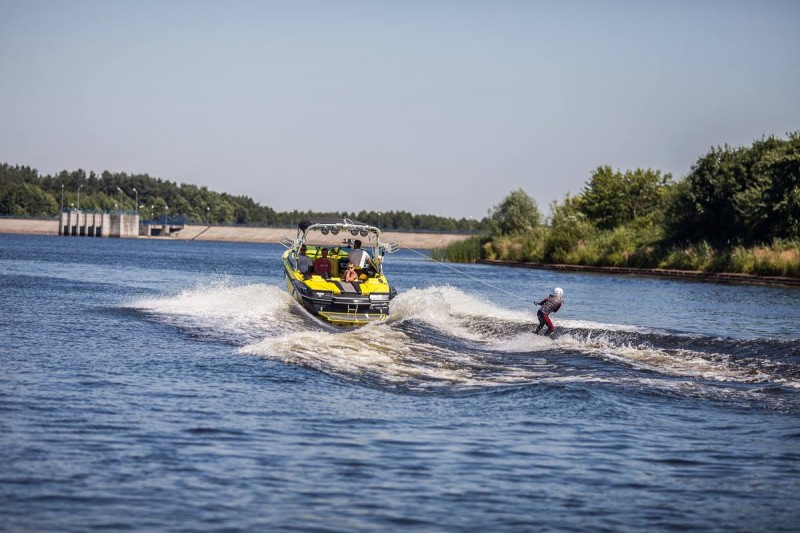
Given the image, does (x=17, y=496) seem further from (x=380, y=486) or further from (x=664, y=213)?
(x=664, y=213)

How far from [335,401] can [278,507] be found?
5.04 meters

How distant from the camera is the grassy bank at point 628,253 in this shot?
55219 mm

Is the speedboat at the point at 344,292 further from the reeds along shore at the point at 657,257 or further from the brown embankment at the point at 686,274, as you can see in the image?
the reeds along shore at the point at 657,257

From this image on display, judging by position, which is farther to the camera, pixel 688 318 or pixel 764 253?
pixel 764 253

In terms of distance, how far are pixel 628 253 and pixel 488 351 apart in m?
51.6

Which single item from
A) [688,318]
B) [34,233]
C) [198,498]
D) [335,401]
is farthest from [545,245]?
[34,233]

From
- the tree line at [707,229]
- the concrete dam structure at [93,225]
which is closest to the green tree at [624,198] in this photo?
the tree line at [707,229]

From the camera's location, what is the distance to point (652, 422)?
1312 centimetres

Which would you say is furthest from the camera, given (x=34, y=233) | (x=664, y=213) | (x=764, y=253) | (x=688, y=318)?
(x=34, y=233)

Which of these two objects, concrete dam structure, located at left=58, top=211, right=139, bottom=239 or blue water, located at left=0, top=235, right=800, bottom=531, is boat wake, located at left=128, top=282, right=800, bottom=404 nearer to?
blue water, located at left=0, top=235, right=800, bottom=531

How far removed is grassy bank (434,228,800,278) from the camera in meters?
55.2

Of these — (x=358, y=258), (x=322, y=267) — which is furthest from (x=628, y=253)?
(x=322, y=267)

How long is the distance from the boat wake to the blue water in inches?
3.7

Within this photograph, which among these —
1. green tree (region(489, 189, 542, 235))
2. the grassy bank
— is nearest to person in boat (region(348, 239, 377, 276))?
the grassy bank
